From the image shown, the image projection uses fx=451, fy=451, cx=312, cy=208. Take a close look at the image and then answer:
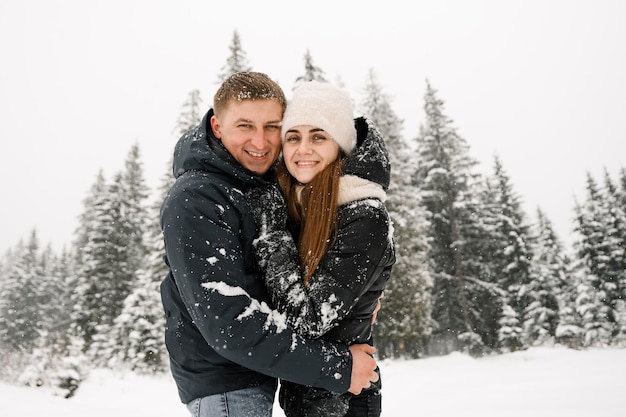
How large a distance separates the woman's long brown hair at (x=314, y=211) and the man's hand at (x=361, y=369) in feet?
1.98

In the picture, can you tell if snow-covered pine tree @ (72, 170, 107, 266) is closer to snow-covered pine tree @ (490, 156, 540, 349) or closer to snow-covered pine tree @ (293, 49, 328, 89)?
snow-covered pine tree @ (293, 49, 328, 89)

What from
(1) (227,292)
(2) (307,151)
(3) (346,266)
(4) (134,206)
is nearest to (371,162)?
(2) (307,151)

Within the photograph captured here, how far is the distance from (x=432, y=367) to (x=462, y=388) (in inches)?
273

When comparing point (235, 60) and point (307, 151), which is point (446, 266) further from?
point (307, 151)

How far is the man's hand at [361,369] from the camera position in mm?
2914

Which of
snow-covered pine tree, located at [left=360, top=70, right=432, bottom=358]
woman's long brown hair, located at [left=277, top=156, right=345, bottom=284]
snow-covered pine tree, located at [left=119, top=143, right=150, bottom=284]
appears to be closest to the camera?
woman's long brown hair, located at [left=277, top=156, right=345, bottom=284]

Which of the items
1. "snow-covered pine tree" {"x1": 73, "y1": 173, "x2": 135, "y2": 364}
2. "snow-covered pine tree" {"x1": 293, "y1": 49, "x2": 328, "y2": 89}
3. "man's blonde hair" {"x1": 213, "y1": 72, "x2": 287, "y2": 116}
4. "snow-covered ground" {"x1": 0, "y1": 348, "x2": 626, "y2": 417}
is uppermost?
"snow-covered pine tree" {"x1": 293, "y1": 49, "x2": 328, "y2": 89}

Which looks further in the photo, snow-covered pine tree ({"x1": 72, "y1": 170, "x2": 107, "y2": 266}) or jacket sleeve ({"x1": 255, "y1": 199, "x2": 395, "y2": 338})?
snow-covered pine tree ({"x1": 72, "y1": 170, "x2": 107, "y2": 266})

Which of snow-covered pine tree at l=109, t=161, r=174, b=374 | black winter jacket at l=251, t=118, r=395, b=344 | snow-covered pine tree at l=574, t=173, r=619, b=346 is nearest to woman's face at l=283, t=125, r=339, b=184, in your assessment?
black winter jacket at l=251, t=118, r=395, b=344

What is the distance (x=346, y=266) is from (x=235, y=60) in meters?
17.8

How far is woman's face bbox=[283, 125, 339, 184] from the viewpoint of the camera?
138 inches

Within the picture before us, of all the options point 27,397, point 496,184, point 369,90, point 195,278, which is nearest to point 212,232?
point 195,278

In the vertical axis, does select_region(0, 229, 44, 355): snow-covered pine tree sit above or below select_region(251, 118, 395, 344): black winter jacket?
above

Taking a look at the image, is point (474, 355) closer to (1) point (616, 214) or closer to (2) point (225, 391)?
(1) point (616, 214)
